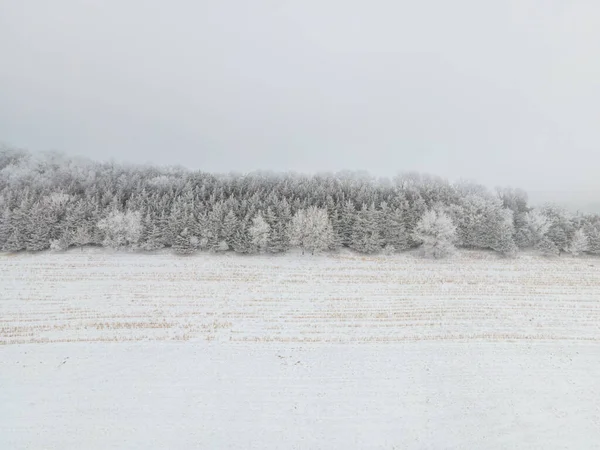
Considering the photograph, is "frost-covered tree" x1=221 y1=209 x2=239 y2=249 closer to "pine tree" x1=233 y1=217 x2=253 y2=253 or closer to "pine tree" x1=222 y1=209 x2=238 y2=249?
"pine tree" x1=222 y1=209 x2=238 y2=249

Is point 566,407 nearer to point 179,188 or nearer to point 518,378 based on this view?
point 518,378

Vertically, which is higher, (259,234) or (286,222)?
(286,222)

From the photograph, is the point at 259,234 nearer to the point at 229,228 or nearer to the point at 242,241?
the point at 242,241

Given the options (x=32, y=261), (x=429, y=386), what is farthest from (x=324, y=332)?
(x=32, y=261)

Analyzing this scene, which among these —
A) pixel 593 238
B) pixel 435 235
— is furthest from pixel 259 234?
pixel 593 238

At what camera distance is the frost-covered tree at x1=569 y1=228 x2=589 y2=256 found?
1571 inches

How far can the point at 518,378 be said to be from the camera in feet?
57.8

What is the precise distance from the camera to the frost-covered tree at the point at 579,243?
39906 millimetres

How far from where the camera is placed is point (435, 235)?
39531 mm

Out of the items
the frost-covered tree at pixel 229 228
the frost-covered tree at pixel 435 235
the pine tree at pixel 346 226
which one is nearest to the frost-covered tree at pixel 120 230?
the frost-covered tree at pixel 229 228

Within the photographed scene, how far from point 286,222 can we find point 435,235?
59.2ft

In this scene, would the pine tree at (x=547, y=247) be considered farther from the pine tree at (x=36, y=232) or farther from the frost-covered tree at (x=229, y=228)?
the pine tree at (x=36, y=232)

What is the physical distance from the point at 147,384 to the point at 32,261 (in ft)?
93.5

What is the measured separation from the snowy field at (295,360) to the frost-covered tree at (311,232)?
6154 millimetres
